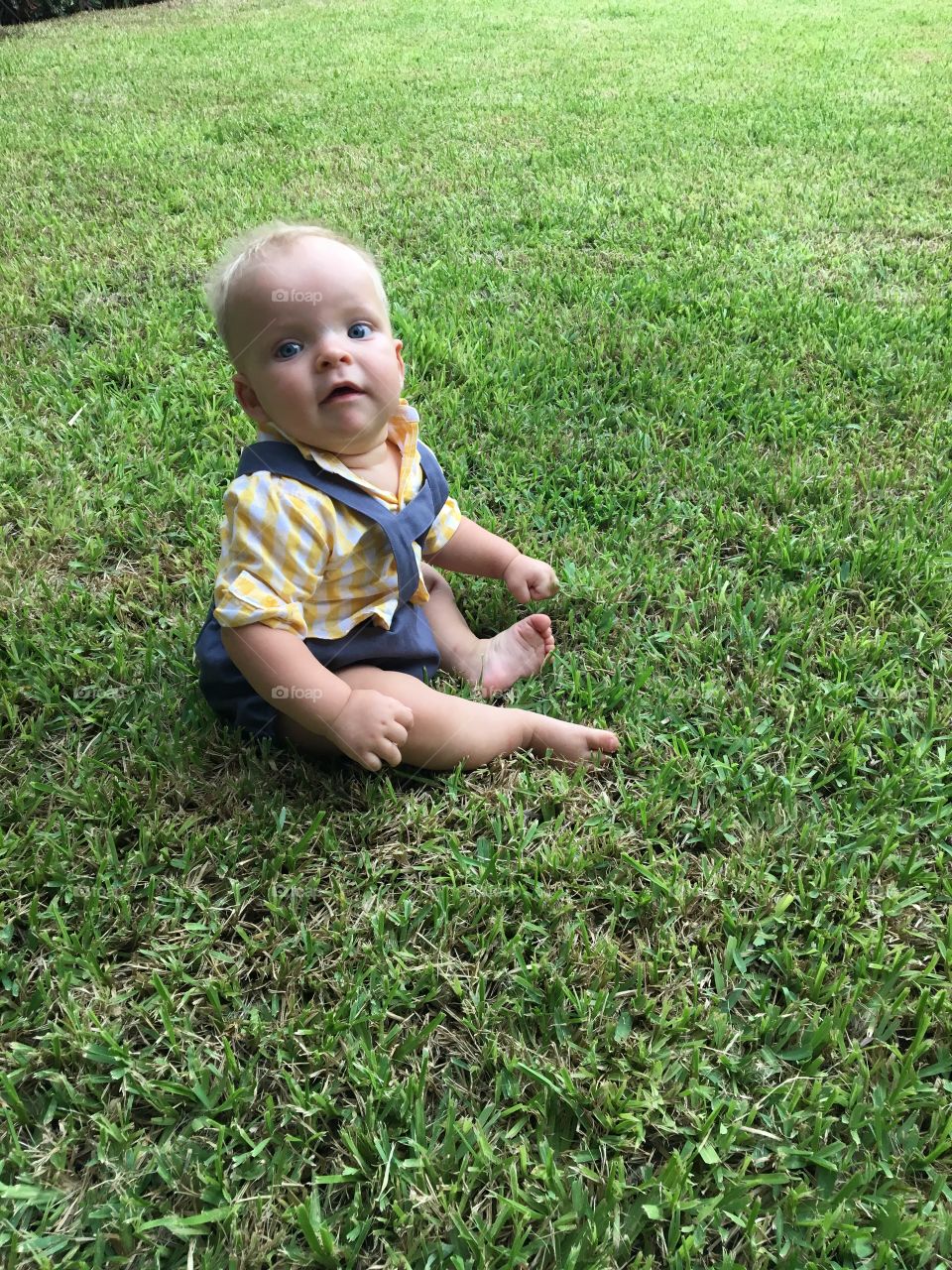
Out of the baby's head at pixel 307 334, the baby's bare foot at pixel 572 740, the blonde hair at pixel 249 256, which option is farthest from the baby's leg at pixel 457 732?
the blonde hair at pixel 249 256

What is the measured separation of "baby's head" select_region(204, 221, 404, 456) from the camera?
1.58m

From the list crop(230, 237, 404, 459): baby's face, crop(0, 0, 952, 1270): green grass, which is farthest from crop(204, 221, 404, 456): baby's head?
crop(0, 0, 952, 1270): green grass

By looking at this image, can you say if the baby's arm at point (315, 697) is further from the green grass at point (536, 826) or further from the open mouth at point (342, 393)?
the open mouth at point (342, 393)

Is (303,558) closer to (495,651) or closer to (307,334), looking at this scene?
(307,334)

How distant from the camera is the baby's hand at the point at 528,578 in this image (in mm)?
2018

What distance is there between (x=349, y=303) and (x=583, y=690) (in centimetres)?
89

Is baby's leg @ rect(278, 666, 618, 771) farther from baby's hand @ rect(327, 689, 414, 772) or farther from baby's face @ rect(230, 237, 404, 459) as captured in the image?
baby's face @ rect(230, 237, 404, 459)

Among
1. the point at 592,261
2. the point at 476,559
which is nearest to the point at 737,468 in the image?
the point at 476,559

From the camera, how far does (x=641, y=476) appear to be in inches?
102

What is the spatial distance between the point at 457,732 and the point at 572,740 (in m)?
0.23

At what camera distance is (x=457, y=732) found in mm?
1704

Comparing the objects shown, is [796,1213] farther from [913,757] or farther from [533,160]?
[533,160]

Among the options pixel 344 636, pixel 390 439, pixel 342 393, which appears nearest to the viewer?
pixel 342 393

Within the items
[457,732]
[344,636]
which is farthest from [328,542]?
[457,732]
